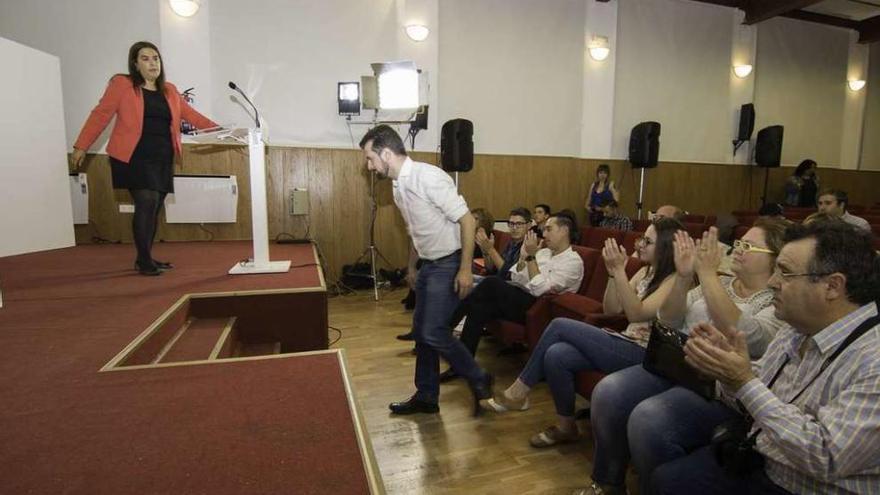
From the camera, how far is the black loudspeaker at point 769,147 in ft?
23.2

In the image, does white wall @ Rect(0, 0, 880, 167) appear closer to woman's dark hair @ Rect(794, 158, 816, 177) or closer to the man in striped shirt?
woman's dark hair @ Rect(794, 158, 816, 177)

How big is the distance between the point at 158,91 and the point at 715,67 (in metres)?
7.43

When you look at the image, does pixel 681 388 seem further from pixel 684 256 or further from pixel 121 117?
pixel 121 117

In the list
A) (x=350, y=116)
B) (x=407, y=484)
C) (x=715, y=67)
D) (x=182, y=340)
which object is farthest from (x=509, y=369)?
(x=715, y=67)

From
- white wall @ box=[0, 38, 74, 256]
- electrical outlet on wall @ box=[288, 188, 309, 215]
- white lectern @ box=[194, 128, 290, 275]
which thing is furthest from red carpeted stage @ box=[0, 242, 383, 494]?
Result: electrical outlet on wall @ box=[288, 188, 309, 215]

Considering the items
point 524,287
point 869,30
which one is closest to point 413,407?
point 524,287

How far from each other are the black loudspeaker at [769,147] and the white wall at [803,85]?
19.6 inches

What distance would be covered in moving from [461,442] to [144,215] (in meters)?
2.25

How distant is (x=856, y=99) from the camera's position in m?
8.21

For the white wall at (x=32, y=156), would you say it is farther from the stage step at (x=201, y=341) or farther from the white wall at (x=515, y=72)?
the white wall at (x=515, y=72)

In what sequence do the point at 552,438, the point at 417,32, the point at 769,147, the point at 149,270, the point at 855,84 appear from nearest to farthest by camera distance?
the point at 552,438 < the point at 149,270 < the point at 417,32 < the point at 769,147 < the point at 855,84

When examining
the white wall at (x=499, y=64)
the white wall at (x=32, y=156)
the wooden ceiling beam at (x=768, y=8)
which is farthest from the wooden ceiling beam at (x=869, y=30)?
the white wall at (x=32, y=156)

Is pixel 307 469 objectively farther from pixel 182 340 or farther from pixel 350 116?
pixel 350 116

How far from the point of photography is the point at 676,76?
700 cm
